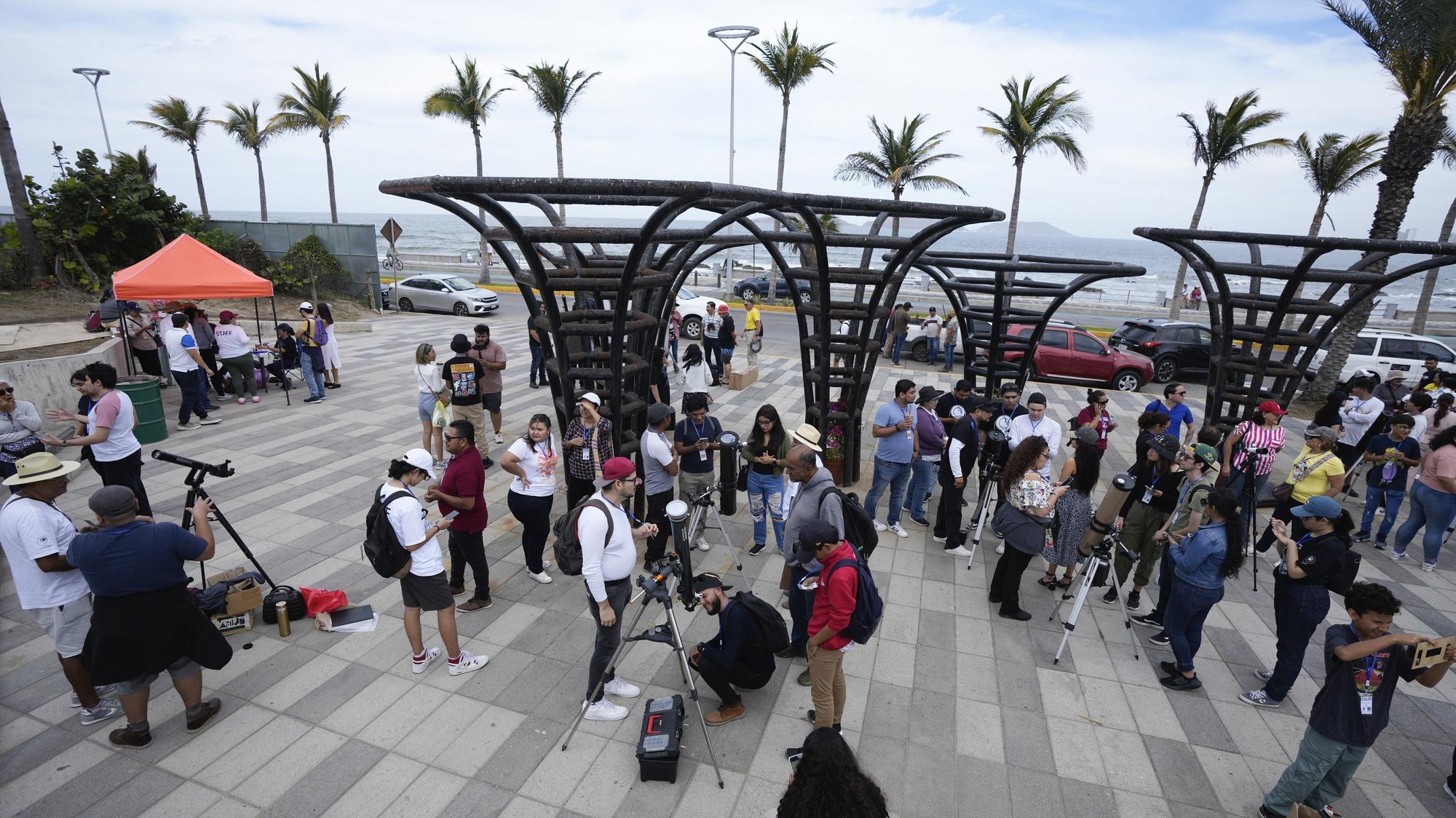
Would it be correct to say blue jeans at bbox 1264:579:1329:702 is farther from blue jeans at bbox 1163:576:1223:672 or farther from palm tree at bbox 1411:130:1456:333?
palm tree at bbox 1411:130:1456:333

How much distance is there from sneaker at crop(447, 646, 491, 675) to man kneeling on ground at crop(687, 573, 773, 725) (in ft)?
5.62

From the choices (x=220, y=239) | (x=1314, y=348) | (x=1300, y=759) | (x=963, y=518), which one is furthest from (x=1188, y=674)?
(x=220, y=239)

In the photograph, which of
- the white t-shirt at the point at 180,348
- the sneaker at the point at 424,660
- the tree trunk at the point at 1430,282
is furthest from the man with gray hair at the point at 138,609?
the tree trunk at the point at 1430,282

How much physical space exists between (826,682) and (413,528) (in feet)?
9.84

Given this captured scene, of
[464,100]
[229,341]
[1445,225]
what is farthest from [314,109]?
[1445,225]

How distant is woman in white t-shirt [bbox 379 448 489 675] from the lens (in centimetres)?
456

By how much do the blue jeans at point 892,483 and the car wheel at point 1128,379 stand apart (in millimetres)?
11901

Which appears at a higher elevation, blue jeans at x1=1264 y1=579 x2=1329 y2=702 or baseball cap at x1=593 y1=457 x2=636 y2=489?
baseball cap at x1=593 y1=457 x2=636 y2=489

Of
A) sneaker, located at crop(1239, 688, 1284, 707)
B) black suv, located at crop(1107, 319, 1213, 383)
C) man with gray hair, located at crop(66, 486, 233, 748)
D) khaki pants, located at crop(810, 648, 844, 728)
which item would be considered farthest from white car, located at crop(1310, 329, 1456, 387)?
man with gray hair, located at crop(66, 486, 233, 748)

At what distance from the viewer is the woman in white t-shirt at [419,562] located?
456cm

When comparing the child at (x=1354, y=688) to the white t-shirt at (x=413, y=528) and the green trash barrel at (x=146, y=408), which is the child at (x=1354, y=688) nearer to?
the white t-shirt at (x=413, y=528)

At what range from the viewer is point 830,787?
2406mm

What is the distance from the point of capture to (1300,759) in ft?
12.6

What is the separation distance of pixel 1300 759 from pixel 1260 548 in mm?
3010
